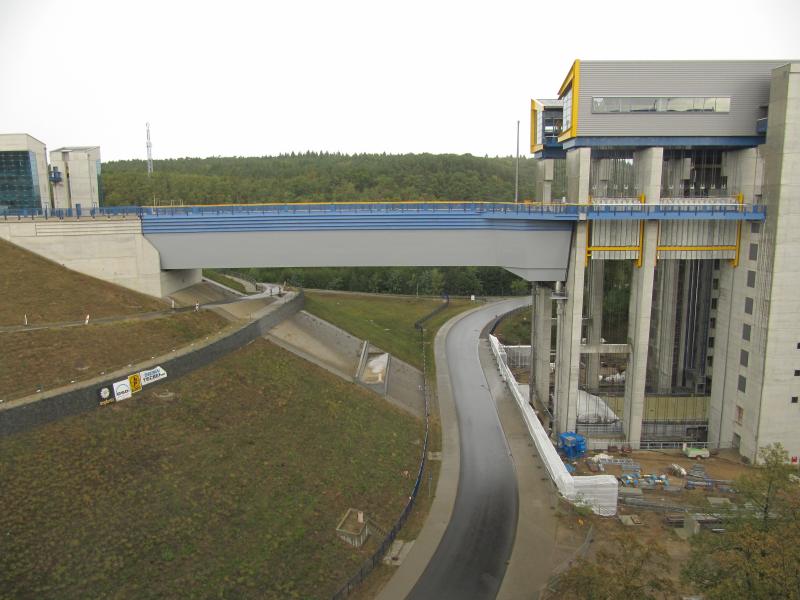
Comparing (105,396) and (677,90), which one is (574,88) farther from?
(105,396)

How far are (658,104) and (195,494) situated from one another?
33312 mm

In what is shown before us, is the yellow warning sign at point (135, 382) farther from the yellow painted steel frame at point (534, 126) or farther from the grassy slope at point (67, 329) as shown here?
the yellow painted steel frame at point (534, 126)

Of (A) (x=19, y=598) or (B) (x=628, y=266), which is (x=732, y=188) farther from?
(A) (x=19, y=598)

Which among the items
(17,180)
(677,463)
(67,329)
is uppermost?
(17,180)

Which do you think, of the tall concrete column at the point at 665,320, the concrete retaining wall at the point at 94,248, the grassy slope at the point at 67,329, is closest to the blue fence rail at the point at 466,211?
the concrete retaining wall at the point at 94,248

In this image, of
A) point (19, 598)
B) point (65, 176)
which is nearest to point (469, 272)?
point (65, 176)

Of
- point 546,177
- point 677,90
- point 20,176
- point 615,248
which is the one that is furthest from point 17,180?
point 677,90

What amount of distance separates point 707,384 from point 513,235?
1866 centimetres

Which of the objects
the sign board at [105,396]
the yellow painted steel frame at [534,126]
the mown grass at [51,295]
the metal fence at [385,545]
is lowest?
the metal fence at [385,545]

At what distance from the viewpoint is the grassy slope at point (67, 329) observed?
2906 cm

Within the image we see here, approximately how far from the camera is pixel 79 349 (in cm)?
3155

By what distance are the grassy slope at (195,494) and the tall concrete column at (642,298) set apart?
1484cm

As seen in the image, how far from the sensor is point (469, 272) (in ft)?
328

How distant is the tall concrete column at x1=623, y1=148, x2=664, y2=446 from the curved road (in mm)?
8589
